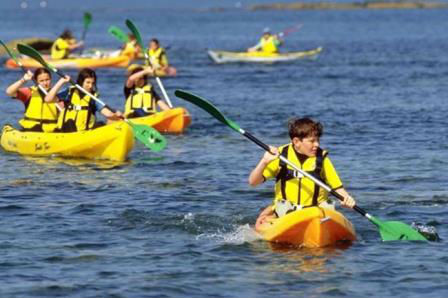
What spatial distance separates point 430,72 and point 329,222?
26.5 m

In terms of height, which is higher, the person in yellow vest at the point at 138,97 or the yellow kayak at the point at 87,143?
the person in yellow vest at the point at 138,97

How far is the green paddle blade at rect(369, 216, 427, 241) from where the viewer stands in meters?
12.3

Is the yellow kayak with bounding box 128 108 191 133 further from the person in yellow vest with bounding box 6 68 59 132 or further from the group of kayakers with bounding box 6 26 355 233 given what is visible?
the person in yellow vest with bounding box 6 68 59 132

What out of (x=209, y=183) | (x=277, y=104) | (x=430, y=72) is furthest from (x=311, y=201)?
(x=430, y=72)

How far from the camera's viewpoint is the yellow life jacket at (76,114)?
18.4m

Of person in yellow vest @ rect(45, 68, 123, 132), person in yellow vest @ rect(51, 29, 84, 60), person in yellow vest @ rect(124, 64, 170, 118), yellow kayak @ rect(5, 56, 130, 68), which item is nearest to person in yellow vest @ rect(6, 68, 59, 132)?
person in yellow vest @ rect(45, 68, 123, 132)

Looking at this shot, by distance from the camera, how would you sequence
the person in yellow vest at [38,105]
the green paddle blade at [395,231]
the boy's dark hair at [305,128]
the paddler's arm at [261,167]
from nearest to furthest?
the boy's dark hair at [305,128]
the paddler's arm at [261,167]
the green paddle blade at [395,231]
the person in yellow vest at [38,105]

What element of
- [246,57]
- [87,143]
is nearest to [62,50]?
[246,57]

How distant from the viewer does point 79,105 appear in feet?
60.4

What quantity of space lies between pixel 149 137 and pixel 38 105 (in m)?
1.76

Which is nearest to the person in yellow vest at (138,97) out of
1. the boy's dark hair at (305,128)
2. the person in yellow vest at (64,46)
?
the boy's dark hair at (305,128)

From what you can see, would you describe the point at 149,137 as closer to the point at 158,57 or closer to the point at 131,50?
the point at 158,57

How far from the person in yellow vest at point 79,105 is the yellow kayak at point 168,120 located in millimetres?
2562

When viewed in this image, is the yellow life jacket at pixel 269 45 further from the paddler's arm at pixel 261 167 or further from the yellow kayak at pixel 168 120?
the paddler's arm at pixel 261 167
